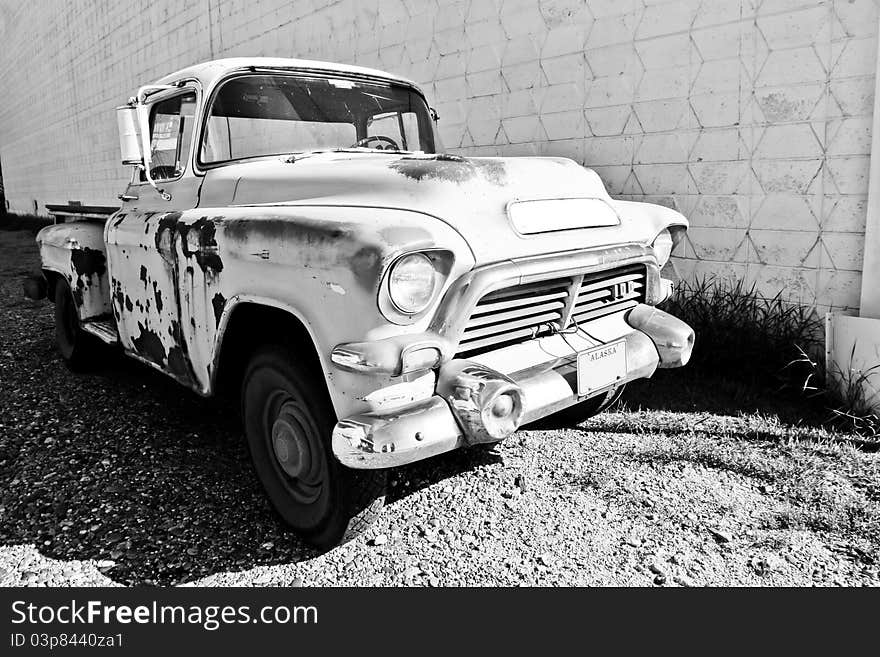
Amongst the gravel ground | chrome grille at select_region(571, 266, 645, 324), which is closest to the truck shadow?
the gravel ground

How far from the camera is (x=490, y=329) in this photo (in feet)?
8.22

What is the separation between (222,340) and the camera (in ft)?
9.26

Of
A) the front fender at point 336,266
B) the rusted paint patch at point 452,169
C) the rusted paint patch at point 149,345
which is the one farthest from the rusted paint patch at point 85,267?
the rusted paint patch at point 452,169

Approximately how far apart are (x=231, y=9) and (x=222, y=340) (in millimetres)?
7422

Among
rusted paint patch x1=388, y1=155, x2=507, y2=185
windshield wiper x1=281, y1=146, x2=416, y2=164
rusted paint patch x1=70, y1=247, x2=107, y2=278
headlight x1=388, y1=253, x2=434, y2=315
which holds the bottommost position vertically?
rusted paint patch x1=70, y1=247, x2=107, y2=278

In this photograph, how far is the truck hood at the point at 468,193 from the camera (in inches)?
98.1

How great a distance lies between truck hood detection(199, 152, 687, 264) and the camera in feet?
8.18

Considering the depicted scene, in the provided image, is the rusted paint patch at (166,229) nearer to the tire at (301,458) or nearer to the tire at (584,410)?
the tire at (301,458)

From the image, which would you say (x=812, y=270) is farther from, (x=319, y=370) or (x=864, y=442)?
(x=319, y=370)

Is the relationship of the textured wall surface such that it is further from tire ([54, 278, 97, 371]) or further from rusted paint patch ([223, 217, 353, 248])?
tire ([54, 278, 97, 371])

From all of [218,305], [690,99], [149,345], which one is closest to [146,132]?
[149,345]

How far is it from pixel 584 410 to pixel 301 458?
164 cm

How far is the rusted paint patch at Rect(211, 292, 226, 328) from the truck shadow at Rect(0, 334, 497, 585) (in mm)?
807

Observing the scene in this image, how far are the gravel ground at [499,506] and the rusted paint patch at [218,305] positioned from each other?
2.65 ft
